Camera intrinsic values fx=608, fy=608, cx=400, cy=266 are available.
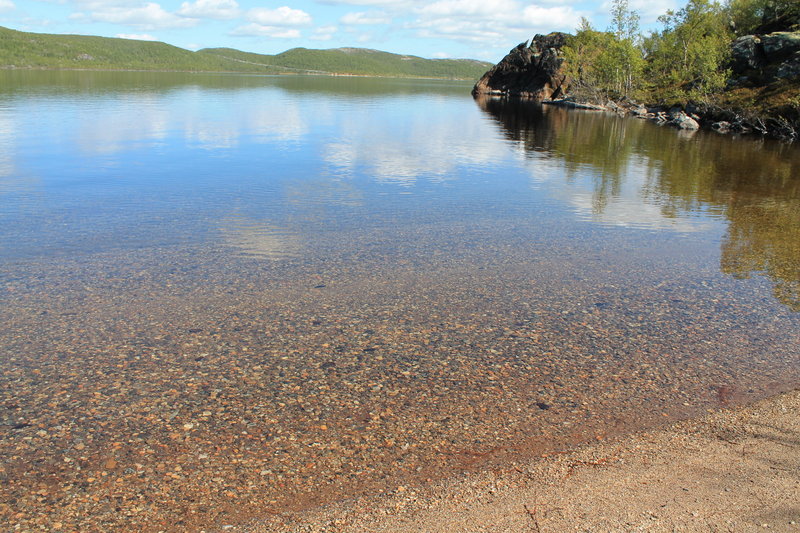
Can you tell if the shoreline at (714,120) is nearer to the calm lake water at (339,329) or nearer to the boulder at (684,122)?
the boulder at (684,122)

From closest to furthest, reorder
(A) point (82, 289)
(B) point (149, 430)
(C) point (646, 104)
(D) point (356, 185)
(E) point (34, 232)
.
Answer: (B) point (149, 430) → (A) point (82, 289) → (E) point (34, 232) → (D) point (356, 185) → (C) point (646, 104)

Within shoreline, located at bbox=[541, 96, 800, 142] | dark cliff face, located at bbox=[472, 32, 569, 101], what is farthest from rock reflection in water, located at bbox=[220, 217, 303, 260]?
dark cliff face, located at bbox=[472, 32, 569, 101]

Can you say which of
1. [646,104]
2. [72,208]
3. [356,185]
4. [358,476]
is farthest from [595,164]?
[646,104]

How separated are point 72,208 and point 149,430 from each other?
13.3 meters

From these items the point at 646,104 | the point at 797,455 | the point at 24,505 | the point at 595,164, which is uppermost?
the point at 646,104

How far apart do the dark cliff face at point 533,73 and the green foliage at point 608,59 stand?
3.82 meters

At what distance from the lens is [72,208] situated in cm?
1797

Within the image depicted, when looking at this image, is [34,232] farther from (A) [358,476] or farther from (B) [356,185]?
(A) [358,476]

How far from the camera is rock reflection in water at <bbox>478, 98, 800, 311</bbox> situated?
602 inches

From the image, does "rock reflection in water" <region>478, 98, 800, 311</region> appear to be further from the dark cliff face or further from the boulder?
the dark cliff face

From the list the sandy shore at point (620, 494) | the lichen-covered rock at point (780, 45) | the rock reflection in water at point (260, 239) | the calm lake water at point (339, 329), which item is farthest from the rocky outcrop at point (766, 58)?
the sandy shore at point (620, 494)

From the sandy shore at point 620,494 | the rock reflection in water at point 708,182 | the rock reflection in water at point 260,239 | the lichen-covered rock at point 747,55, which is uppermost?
the lichen-covered rock at point 747,55

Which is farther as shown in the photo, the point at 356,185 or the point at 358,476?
the point at 356,185

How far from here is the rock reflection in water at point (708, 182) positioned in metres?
15.3
